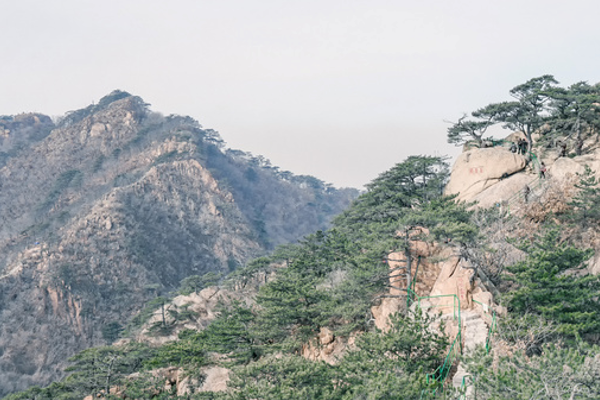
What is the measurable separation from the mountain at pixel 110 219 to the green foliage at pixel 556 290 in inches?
2203

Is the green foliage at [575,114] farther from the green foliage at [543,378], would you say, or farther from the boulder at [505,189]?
the green foliage at [543,378]

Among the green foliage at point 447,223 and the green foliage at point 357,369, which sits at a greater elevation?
the green foliage at point 447,223

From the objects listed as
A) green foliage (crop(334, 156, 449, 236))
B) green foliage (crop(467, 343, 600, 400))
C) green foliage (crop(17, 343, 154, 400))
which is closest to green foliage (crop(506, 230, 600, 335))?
green foliage (crop(467, 343, 600, 400))

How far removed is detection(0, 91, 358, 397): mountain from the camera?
65.8 meters

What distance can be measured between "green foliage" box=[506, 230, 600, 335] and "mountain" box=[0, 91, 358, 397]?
5596cm

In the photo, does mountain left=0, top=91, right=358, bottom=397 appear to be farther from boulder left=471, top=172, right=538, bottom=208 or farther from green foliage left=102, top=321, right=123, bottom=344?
boulder left=471, top=172, right=538, bottom=208

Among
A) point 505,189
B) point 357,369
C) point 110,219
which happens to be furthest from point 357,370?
point 110,219

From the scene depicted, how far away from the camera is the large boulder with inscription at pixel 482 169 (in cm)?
3241

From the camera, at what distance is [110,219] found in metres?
78.2

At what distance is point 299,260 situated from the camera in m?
31.8

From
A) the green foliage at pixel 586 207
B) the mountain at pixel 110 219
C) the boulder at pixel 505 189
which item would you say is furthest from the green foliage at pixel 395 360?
the mountain at pixel 110 219

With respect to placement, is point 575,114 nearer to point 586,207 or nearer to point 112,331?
point 586,207

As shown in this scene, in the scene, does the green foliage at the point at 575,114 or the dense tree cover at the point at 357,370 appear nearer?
the dense tree cover at the point at 357,370

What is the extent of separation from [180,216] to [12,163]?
41026 millimetres
